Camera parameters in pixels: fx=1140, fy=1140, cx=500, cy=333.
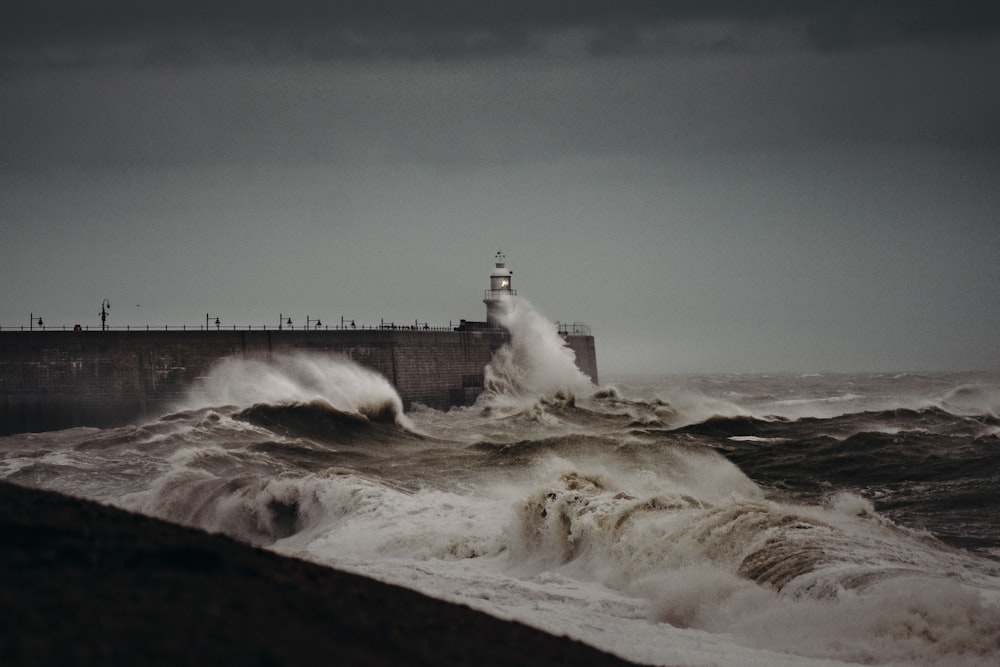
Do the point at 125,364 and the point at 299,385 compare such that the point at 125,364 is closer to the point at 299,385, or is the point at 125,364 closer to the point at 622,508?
the point at 299,385

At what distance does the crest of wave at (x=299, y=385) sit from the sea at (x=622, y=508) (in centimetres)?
8

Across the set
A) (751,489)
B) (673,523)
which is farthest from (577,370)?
(673,523)

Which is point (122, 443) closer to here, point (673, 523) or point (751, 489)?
point (751, 489)

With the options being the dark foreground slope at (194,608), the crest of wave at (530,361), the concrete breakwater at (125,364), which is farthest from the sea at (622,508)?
the crest of wave at (530,361)

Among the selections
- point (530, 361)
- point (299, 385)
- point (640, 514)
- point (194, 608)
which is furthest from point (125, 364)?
point (194, 608)

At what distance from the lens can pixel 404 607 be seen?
6500 millimetres

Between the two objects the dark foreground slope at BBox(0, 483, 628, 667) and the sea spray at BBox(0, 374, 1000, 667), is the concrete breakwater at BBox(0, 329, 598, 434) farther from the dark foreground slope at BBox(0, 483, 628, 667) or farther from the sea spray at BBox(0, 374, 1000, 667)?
the dark foreground slope at BBox(0, 483, 628, 667)

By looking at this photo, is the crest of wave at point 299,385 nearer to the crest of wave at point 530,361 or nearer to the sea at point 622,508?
the sea at point 622,508

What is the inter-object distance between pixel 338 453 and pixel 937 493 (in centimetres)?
1356

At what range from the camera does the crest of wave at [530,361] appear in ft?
155

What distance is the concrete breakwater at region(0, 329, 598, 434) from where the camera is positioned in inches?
1171

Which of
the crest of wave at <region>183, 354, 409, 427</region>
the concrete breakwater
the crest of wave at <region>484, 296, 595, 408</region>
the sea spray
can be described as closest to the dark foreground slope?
the sea spray

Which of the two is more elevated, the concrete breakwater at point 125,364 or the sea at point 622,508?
the concrete breakwater at point 125,364

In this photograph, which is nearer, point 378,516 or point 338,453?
point 378,516
